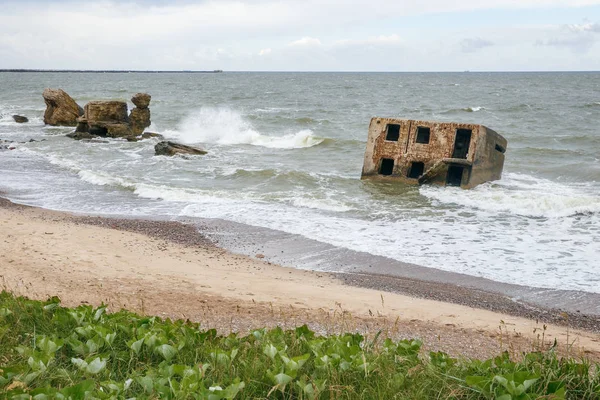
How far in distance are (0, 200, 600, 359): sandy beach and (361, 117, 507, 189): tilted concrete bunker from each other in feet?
26.1

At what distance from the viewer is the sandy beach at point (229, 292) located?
652cm

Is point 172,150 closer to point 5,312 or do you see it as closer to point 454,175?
point 454,175

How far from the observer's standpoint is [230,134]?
32.6 meters

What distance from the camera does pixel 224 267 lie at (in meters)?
9.64

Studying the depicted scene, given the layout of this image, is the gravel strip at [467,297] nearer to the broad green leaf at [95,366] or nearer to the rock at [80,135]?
the broad green leaf at [95,366]

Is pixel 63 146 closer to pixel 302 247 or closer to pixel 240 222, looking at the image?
pixel 240 222

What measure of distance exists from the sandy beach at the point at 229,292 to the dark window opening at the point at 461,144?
9.14 m

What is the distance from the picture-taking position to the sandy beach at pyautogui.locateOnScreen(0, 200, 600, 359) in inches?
257

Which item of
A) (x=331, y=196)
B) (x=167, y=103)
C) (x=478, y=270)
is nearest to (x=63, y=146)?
(x=331, y=196)

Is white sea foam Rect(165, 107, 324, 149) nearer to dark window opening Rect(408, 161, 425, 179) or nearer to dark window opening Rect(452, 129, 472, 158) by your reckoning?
dark window opening Rect(408, 161, 425, 179)

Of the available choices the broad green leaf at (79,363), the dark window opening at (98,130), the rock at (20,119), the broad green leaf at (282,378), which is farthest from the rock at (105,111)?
the broad green leaf at (282,378)

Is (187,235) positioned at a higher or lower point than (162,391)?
lower

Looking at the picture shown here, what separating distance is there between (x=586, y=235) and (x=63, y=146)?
21122 millimetres

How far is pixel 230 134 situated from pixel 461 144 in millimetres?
17270
